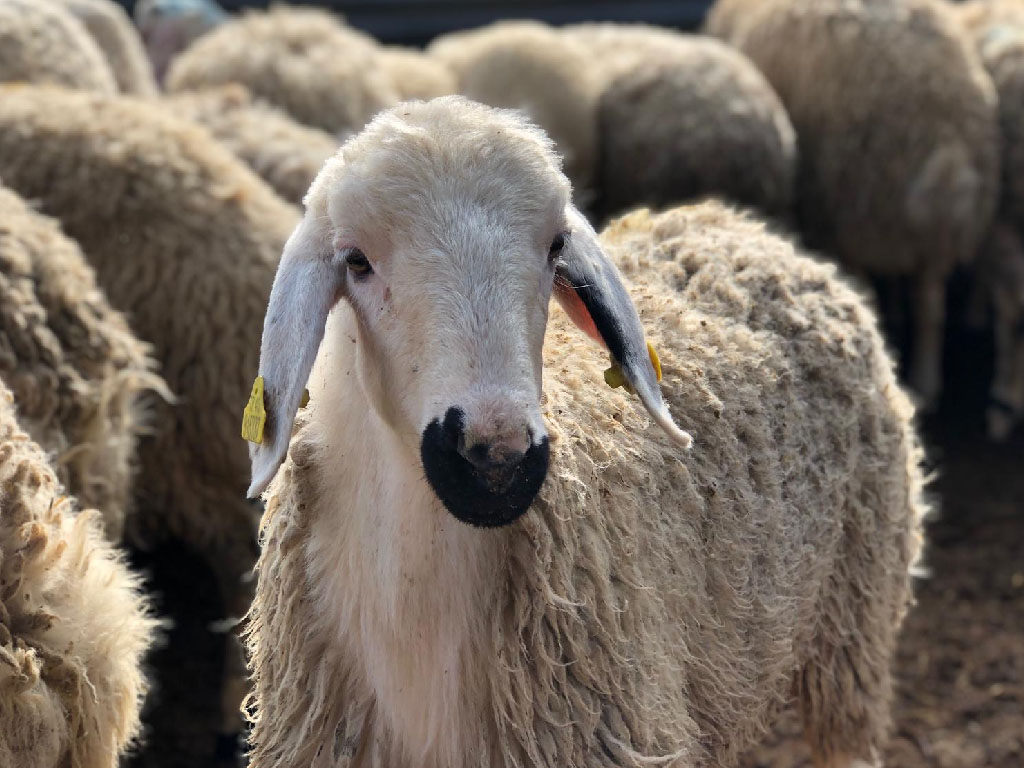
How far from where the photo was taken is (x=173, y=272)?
416 cm

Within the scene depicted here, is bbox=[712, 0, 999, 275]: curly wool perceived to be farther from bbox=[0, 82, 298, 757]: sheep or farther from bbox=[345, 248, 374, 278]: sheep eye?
bbox=[345, 248, 374, 278]: sheep eye

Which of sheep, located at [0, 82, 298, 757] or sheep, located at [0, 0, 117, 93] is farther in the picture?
sheep, located at [0, 0, 117, 93]

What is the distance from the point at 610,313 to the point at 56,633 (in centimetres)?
128

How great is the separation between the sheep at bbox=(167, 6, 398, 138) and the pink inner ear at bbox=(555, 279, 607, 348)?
3.83 m

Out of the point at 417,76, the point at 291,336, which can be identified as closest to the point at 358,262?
the point at 291,336

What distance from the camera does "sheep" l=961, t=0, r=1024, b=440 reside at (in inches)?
295

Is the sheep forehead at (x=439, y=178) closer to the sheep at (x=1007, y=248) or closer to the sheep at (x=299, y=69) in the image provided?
the sheep at (x=299, y=69)

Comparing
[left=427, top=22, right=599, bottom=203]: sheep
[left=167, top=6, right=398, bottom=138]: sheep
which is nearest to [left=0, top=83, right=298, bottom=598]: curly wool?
[left=167, top=6, right=398, bottom=138]: sheep

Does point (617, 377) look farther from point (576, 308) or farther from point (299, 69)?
point (299, 69)

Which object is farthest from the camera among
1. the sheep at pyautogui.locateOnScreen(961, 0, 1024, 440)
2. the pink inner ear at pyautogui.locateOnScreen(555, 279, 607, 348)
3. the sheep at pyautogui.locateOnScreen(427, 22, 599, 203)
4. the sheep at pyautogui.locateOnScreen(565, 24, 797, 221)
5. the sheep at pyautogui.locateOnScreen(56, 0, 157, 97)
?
the sheep at pyautogui.locateOnScreen(961, 0, 1024, 440)

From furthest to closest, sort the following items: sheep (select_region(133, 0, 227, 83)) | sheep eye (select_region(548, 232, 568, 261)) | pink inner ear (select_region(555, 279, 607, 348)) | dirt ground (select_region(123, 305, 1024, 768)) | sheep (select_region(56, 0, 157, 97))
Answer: sheep (select_region(133, 0, 227, 83)), sheep (select_region(56, 0, 157, 97)), dirt ground (select_region(123, 305, 1024, 768)), pink inner ear (select_region(555, 279, 607, 348)), sheep eye (select_region(548, 232, 568, 261))

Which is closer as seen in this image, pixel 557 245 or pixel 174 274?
pixel 557 245

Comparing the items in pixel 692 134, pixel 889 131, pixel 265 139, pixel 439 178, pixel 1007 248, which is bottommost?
pixel 1007 248

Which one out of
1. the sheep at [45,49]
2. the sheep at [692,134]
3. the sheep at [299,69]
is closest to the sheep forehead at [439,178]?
the sheep at [45,49]
